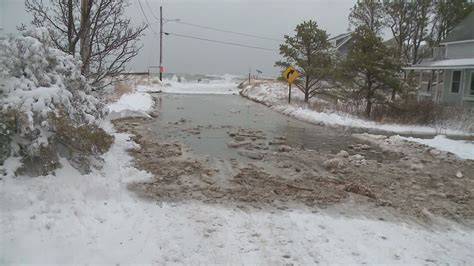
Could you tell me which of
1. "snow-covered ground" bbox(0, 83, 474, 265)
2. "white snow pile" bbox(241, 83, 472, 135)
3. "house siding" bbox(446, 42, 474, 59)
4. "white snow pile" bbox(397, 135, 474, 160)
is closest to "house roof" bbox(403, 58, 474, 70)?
"house siding" bbox(446, 42, 474, 59)

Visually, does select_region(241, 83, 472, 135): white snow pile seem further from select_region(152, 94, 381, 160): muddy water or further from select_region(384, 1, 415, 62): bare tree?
select_region(384, 1, 415, 62): bare tree

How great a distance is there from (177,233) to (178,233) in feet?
0.04

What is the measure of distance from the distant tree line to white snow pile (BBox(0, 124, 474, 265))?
13070 millimetres

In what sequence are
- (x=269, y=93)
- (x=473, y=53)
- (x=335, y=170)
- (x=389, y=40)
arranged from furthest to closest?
(x=389, y=40), (x=269, y=93), (x=473, y=53), (x=335, y=170)

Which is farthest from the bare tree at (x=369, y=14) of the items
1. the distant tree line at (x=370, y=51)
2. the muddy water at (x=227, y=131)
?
the muddy water at (x=227, y=131)

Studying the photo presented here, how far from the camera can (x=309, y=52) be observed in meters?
23.7

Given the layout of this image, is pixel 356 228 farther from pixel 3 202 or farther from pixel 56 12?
pixel 56 12

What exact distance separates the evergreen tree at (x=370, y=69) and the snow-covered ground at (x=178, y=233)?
41.8ft

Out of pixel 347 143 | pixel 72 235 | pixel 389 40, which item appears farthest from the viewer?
pixel 389 40

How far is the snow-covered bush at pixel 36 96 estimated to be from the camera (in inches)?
193

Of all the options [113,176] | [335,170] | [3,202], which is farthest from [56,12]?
[335,170]

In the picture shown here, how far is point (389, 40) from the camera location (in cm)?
4600

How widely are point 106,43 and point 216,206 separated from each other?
18.7ft

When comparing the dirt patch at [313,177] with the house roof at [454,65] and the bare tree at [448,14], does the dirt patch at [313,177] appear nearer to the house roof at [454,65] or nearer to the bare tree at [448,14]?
the house roof at [454,65]
